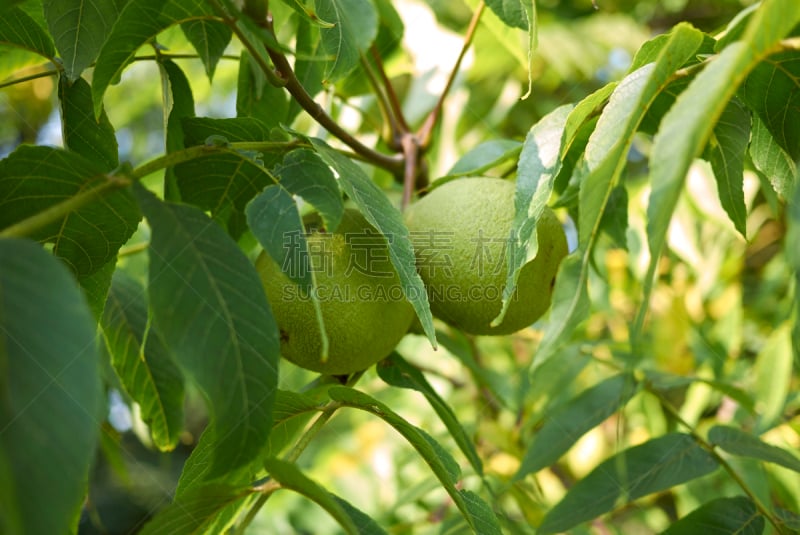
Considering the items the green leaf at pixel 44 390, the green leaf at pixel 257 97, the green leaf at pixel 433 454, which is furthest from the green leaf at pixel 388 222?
the green leaf at pixel 44 390

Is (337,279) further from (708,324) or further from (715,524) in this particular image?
(708,324)

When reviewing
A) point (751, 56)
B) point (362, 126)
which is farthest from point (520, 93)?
point (751, 56)

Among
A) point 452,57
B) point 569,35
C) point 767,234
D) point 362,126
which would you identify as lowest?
point 362,126

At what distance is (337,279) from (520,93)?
4.21 feet

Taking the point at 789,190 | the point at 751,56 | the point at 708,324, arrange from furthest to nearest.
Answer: the point at 708,324 → the point at 789,190 → the point at 751,56

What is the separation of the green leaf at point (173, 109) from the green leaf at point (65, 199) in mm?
122

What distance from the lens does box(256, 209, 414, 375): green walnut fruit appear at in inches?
32.1

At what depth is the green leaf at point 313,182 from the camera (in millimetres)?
720

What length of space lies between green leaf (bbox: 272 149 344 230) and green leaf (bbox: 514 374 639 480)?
1.85 ft

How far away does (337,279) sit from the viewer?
2.68 feet

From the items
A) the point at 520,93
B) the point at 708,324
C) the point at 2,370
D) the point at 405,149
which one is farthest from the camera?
the point at 708,324

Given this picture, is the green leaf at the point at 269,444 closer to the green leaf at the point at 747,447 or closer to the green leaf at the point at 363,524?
the green leaf at the point at 363,524

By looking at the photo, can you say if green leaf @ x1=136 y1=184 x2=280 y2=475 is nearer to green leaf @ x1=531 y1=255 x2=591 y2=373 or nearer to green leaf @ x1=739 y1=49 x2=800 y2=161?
green leaf @ x1=531 y1=255 x2=591 y2=373

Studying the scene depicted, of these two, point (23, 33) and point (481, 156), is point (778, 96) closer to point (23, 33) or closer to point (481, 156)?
Result: point (481, 156)
